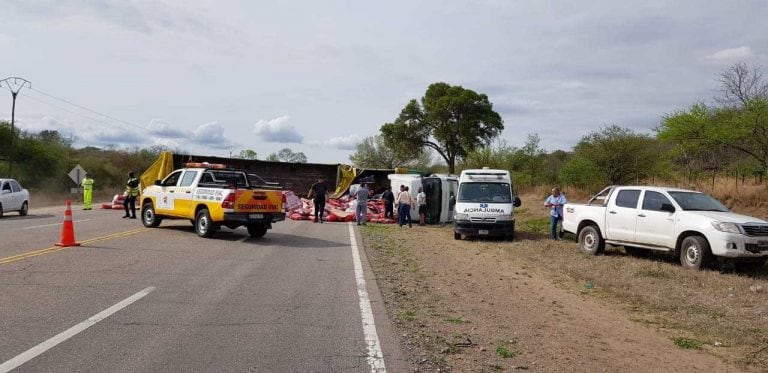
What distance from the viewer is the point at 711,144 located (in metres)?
20.9

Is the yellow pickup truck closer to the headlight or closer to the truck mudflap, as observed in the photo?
the truck mudflap

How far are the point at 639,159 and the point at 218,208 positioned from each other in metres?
19.9

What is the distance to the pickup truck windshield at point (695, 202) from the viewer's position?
1288 cm

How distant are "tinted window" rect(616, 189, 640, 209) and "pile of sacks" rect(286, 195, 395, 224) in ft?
41.2

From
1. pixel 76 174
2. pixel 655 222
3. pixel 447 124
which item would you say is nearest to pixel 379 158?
pixel 447 124

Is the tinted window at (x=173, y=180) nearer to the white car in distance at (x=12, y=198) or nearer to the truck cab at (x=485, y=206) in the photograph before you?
the truck cab at (x=485, y=206)

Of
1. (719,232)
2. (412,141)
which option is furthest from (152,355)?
(412,141)

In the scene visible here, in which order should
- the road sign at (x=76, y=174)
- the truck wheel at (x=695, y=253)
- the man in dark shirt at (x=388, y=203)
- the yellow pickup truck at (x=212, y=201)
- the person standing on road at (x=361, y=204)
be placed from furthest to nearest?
the road sign at (x=76, y=174)
the man in dark shirt at (x=388, y=203)
the person standing on road at (x=361, y=204)
the yellow pickup truck at (x=212, y=201)
the truck wheel at (x=695, y=253)

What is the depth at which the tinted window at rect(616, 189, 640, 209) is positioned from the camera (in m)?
14.1

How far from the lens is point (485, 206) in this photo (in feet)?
61.9

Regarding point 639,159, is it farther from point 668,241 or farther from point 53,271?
point 53,271

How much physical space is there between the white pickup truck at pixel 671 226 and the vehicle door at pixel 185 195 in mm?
10284

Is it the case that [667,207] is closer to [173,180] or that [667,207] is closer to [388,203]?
[173,180]

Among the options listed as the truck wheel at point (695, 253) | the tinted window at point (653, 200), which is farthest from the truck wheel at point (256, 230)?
the truck wheel at point (695, 253)
